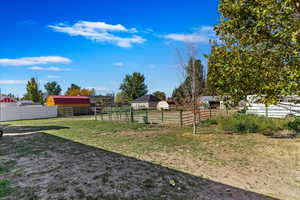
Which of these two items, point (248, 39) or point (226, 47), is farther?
point (226, 47)

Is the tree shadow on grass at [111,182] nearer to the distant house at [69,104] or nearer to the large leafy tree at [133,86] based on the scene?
the distant house at [69,104]

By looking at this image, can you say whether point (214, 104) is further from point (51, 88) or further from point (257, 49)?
point (51, 88)

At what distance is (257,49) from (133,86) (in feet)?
171

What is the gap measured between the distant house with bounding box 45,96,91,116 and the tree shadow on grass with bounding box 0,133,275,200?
2108 cm

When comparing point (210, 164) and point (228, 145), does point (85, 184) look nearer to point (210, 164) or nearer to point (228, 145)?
point (210, 164)

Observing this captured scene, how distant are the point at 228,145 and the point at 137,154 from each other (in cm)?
342

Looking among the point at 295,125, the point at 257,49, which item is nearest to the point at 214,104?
the point at 295,125

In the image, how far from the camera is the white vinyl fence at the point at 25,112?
19969 mm

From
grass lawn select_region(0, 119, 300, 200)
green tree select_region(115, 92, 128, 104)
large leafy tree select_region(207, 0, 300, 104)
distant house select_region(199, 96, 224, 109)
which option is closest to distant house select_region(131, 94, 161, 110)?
green tree select_region(115, 92, 128, 104)

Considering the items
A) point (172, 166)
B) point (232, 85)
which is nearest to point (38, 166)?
point (172, 166)

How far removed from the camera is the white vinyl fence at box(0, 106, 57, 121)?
1997 centimetres

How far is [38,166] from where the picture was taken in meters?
4.25

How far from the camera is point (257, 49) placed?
442 cm

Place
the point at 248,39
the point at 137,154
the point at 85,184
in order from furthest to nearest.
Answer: the point at 137,154, the point at 248,39, the point at 85,184
